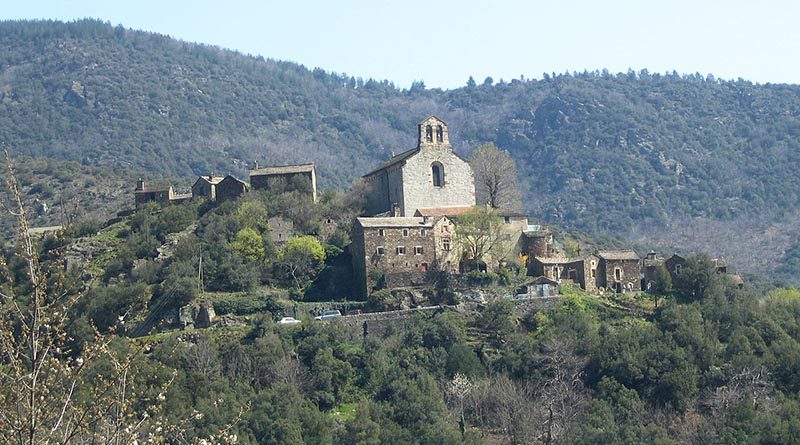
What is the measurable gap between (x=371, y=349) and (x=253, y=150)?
4580 inches

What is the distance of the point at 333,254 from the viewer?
62.0 m

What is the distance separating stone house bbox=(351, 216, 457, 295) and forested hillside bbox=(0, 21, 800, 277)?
77621 mm

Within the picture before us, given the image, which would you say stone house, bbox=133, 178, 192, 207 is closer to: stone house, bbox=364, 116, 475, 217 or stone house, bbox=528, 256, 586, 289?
stone house, bbox=364, 116, 475, 217

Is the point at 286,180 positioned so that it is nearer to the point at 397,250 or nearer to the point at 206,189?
the point at 206,189

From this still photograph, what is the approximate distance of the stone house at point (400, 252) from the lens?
58625 mm

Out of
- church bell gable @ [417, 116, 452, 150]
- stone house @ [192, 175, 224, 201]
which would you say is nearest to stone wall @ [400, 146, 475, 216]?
church bell gable @ [417, 116, 452, 150]

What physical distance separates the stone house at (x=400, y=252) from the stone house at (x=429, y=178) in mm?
4240

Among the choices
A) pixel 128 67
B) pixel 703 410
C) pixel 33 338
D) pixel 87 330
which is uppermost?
pixel 128 67

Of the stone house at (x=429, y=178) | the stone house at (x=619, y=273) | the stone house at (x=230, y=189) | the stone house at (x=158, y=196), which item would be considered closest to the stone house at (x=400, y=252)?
the stone house at (x=429, y=178)

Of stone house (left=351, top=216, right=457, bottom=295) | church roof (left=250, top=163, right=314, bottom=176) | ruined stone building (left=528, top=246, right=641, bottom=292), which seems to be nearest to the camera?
stone house (left=351, top=216, right=457, bottom=295)

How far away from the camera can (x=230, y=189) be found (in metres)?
69.2

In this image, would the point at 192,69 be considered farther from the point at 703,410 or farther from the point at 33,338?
the point at 33,338

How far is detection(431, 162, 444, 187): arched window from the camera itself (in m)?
65.3

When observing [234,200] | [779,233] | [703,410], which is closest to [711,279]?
[703,410]
